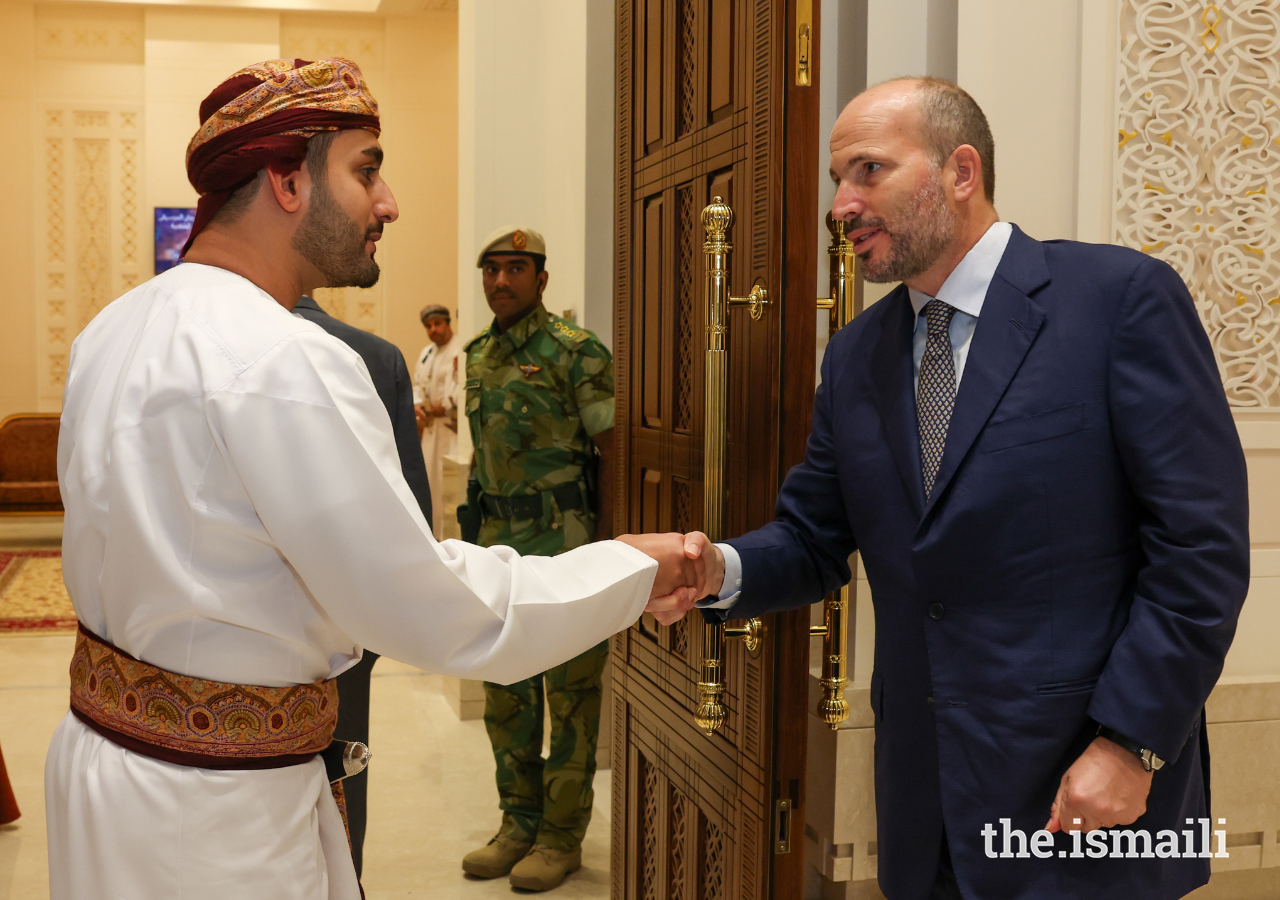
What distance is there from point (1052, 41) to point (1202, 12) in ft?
1.35

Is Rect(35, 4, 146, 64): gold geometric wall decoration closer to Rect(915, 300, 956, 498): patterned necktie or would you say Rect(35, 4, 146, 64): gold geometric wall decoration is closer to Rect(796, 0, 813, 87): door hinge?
Rect(796, 0, 813, 87): door hinge

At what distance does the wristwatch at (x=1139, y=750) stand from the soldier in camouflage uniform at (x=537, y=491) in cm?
234

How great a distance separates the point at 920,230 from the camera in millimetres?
1759

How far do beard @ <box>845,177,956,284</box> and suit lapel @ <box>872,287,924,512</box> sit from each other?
99 millimetres

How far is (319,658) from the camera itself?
150cm

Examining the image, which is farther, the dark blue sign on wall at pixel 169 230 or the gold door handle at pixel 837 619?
the dark blue sign on wall at pixel 169 230

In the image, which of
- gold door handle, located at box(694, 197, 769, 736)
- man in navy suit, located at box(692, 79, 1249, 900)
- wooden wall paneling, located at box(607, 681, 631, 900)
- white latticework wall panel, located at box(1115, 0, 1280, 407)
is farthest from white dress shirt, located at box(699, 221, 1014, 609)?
wooden wall paneling, located at box(607, 681, 631, 900)

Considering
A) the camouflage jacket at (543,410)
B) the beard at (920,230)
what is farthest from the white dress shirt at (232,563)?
the camouflage jacket at (543,410)

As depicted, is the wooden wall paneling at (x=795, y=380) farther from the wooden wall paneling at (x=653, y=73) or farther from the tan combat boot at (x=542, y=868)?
the tan combat boot at (x=542, y=868)

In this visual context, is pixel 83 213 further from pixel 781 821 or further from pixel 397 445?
pixel 781 821

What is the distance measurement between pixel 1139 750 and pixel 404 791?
3385 mm

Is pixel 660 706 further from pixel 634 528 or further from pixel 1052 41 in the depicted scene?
pixel 1052 41

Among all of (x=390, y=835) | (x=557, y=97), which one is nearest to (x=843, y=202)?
(x=390, y=835)

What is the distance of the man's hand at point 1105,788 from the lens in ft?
4.88
